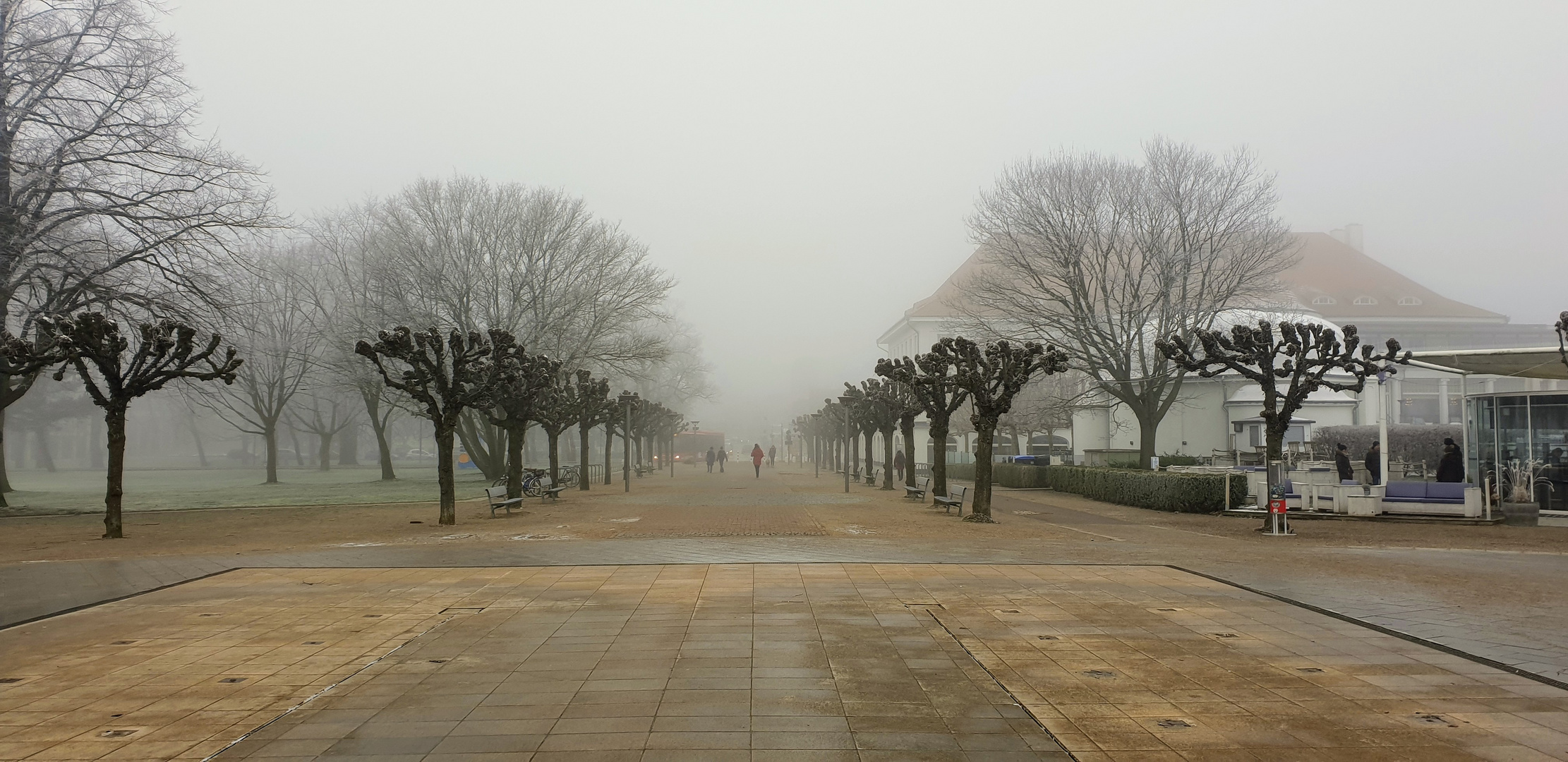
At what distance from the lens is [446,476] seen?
18469 mm

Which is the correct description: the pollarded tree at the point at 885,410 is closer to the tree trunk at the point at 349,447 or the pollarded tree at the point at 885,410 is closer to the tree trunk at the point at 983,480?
the tree trunk at the point at 983,480

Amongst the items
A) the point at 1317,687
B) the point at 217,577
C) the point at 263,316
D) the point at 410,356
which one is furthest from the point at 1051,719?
the point at 263,316

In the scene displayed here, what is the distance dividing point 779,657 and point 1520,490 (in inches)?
769

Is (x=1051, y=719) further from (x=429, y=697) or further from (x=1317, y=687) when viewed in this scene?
(x=429, y=697)

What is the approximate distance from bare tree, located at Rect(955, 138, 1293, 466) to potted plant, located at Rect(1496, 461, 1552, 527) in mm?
9463

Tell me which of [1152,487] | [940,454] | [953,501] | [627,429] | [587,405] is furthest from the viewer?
[587,405]

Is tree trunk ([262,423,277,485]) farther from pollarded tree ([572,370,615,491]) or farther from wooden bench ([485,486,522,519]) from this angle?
wooden bench ([485,486,522,519])

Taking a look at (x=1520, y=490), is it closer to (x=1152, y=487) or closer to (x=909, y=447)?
(x=1152, y=487)

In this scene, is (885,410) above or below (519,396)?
below

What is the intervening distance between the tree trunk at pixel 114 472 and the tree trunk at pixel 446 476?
528cm

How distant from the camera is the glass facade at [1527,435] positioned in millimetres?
18094

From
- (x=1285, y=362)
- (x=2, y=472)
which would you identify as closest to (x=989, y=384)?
(x=1285, y=362)

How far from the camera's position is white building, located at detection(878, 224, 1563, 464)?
4028cm

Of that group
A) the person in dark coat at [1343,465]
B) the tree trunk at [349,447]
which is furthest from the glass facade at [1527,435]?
the tree trunk at [349,447]
